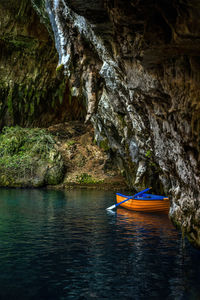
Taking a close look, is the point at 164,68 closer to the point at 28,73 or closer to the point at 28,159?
the point at 28,159

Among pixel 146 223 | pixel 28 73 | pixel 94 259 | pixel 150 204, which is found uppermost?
pixel 28 73

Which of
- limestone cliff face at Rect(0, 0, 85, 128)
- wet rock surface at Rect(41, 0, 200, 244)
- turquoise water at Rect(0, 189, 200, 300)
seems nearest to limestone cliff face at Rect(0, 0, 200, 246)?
wet rock surface at Rect(41, 0, 200, 244)

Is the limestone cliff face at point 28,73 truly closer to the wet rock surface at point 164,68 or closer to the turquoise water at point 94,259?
the wet rock surface at point 164,68

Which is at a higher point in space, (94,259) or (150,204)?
(150,204)

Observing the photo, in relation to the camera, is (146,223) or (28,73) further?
(28,73)

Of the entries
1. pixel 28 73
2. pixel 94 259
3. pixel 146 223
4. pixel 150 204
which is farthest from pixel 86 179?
pixel 94 259

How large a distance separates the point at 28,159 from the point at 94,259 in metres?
20.3

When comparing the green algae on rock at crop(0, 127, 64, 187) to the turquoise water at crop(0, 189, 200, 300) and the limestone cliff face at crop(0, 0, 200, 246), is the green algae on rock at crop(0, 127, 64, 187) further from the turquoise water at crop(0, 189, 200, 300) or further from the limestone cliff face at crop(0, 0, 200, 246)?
the limestone cliff face at crop(0, 0, 200, 246)

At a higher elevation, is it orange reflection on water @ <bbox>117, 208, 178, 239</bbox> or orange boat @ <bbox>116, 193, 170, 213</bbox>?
orange boat @ <bbox>116, 193, 170, 213</bbox>

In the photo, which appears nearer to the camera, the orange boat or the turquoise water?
the turquoise water

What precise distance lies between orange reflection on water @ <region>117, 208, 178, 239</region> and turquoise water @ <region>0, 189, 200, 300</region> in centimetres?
3

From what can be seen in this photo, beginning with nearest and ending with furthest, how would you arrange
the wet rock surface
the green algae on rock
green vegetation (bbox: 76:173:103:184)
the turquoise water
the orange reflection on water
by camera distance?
the wet rock surface, the turquoise water, the orange reflection on water, the green algae on rock, green vegetation (bbox: 76:173:103:184)

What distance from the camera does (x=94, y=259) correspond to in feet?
25.4

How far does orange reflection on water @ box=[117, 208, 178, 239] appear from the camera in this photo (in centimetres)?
1083
